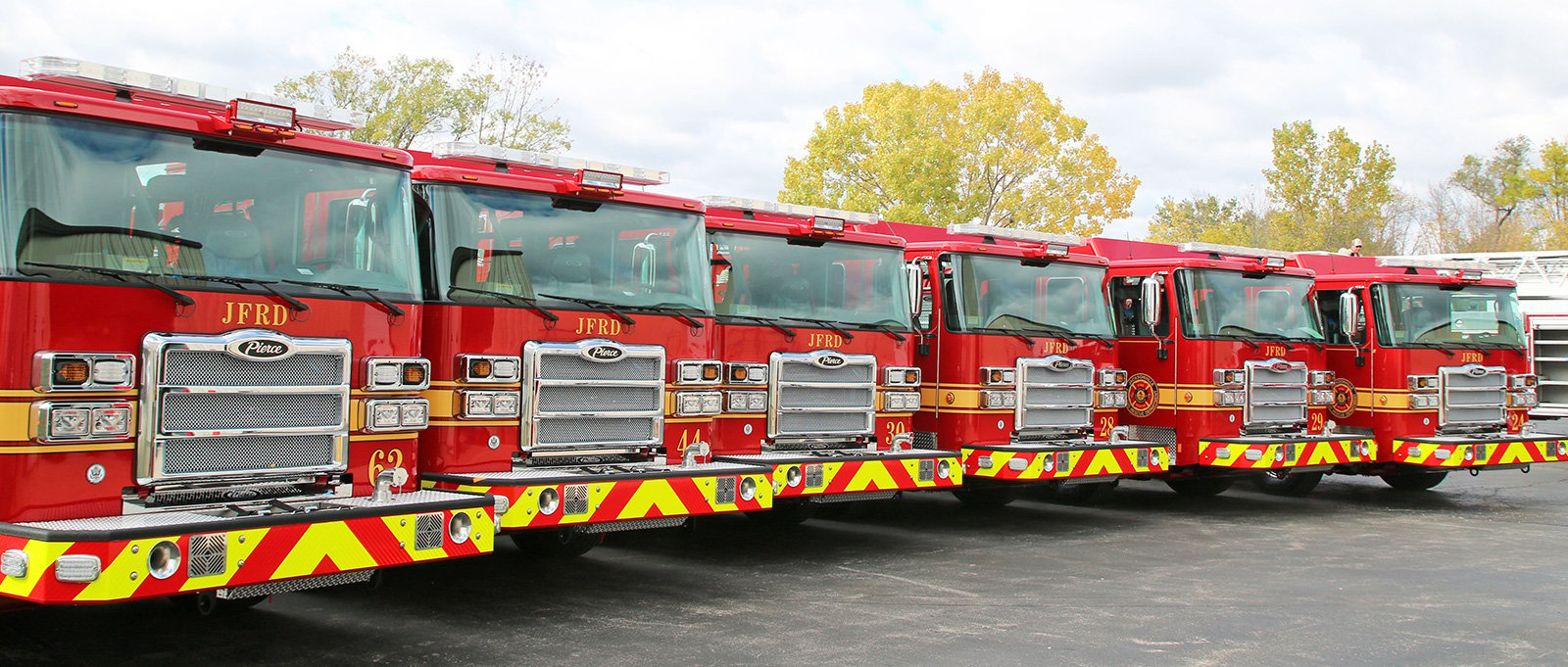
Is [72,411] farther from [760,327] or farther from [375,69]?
[375,69]

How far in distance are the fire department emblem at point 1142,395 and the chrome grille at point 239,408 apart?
29.8 feet

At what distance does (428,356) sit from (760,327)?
9.96 ft

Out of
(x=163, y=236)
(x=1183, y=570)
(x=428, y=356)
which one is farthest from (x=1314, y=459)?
(x=163, y=236)

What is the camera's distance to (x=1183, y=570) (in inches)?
383

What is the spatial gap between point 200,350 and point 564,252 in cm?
261

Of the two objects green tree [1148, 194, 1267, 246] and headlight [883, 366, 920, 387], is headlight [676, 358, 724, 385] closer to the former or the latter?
headlight [883, 366, 920, 387]

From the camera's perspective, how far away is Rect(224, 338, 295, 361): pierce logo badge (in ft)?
20.0

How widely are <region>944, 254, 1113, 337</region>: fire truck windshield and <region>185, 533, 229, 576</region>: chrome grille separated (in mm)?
7240

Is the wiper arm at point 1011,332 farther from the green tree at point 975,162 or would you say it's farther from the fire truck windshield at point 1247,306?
the green tree at point 975,162

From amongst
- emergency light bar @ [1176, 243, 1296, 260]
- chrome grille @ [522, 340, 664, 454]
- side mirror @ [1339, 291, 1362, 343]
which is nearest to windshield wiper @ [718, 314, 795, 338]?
chrome grille @ [522, 340, 664, 454]

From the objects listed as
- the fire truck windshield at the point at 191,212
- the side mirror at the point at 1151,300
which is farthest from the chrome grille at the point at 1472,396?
the fire truck windshield at the point at 191,212

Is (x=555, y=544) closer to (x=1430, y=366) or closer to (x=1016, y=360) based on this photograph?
(x=1016, y=360)

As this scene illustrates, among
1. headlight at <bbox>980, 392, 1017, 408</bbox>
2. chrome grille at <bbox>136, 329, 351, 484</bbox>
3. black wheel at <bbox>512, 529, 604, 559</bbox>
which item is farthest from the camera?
headlight at <bbox>980, 392, 1017, 408</bbox>

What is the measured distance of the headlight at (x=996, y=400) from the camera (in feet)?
37.6
